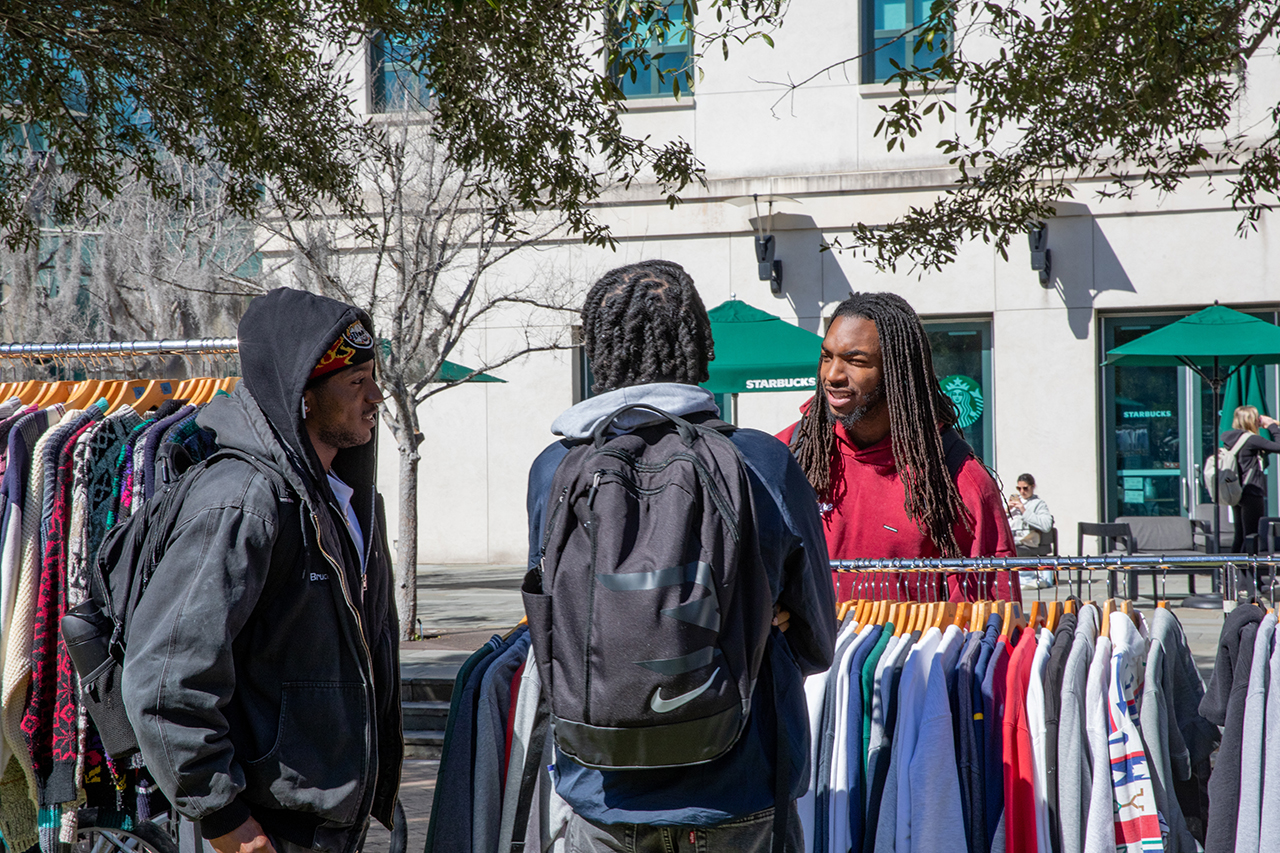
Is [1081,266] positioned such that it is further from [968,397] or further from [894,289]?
[894,289]

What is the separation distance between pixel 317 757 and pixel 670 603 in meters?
0.90

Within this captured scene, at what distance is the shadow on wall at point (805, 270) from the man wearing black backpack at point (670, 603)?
1278 cm

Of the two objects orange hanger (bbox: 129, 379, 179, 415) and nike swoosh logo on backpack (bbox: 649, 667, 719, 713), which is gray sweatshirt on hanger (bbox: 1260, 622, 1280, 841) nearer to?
nike swoosh logo on backpack (bbox: 649, 667, 719, 713)

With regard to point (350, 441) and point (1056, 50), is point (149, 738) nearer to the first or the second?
point (350, 441)

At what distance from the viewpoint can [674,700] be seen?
6.89 feet

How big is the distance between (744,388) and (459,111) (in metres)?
4.29

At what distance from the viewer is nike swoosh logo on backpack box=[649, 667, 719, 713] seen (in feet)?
6.88

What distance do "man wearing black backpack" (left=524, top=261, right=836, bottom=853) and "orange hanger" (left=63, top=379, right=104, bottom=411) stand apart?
2688mm

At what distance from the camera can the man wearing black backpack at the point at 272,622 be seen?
7.29 ft

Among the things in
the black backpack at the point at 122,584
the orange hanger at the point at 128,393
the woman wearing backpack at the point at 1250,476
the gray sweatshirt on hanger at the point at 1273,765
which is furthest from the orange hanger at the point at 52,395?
the woman wearing backpack at the point at 1250,476

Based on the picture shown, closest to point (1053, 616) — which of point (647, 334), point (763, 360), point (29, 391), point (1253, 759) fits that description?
point (1253, 759)

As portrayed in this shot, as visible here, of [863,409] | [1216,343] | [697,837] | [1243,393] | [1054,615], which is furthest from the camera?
[1243,393]

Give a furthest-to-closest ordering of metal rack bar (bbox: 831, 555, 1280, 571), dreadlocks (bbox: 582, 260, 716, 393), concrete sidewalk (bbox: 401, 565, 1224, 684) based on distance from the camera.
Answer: concrete sidewalk (bbox: 401, 565, 1224, 684) < metal rack bar (bbox: 831, 555, 1280, 571) < dreadlocks (bbox: 582, 260, 716, 393)

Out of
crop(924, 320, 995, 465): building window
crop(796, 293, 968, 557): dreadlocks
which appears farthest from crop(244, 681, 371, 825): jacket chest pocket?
crop(924, 320, 995, 465): building window
